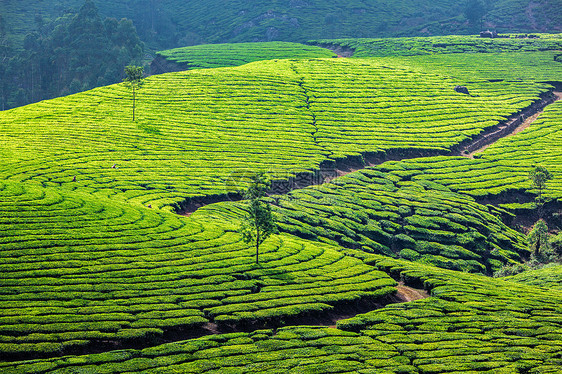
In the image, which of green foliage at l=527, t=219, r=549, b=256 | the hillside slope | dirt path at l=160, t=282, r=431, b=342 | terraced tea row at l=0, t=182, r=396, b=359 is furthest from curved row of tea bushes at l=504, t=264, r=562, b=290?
the hillside slope

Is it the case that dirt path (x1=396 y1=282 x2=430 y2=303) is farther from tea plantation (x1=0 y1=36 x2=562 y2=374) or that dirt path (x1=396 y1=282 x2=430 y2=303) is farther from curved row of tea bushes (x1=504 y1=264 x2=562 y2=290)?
curved row of tea bushes (x1=504 y1=264 x2=562 y2=290)

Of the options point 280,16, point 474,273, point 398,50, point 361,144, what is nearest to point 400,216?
point 474,273

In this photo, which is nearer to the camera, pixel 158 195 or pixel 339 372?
pixel 339 372

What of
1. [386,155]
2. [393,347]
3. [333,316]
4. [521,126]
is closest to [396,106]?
[386,155]

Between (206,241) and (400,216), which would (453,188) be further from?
(206,241)

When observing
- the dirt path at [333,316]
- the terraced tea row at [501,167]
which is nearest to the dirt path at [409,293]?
the dirt path at [333,316]

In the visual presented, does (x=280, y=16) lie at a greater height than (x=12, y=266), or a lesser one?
greater

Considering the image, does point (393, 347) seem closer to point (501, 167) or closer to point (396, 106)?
point (501, 167)

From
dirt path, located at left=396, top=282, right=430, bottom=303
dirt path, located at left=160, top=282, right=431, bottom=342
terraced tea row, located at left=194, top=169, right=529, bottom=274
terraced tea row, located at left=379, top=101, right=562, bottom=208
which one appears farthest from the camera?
terraced tea row, located at left=379, top=101, right=562, bottom=208
